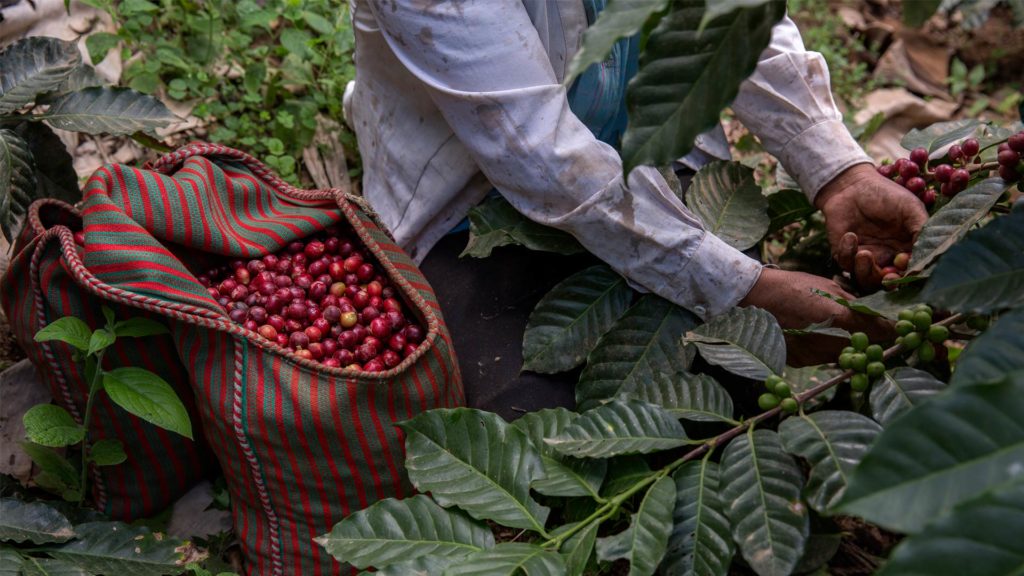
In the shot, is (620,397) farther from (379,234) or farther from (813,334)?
(379,234)

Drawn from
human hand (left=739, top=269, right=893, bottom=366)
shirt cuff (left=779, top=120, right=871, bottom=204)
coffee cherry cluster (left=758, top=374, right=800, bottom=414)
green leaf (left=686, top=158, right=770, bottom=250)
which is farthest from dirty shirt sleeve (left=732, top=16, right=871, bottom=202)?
coffee cherry cluster (left=758, top=374, right=800, bottom=414)

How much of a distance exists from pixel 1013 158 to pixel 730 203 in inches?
22.8

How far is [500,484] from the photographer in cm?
140

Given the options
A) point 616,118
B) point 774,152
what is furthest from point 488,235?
point 774,152

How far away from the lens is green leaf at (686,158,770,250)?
72.9 inches

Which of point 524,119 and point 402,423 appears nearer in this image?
point 402,423

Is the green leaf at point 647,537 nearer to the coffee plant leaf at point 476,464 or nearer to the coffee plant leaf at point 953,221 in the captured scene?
the coffee plant leaf at point 476,464

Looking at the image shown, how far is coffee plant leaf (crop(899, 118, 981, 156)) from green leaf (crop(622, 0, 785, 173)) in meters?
1.03

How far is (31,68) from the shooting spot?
1.77 m

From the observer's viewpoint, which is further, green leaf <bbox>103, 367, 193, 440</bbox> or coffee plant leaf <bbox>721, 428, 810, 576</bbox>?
green leaf <bbox>103, 367, 193, 440</bbox>

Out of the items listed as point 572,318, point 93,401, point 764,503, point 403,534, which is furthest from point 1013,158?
point 93,401

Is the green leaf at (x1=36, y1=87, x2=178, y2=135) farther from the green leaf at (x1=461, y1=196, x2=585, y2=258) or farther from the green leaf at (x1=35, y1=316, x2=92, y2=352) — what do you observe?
the green leaf at (x1=461, y1=196, x2=585, y2=258)

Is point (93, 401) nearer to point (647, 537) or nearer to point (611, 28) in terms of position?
point (647, 537)

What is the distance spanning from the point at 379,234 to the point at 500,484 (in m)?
0.62
